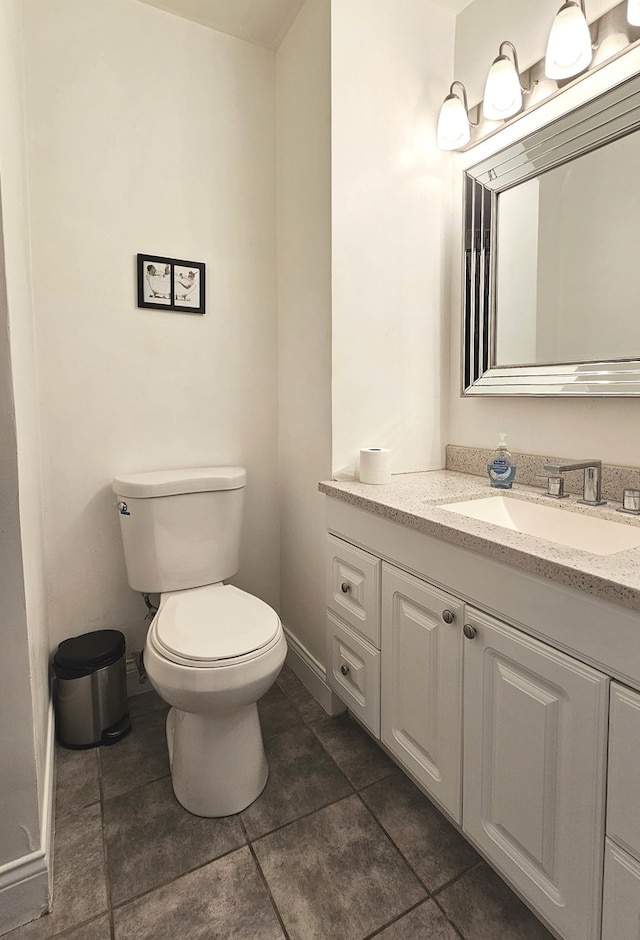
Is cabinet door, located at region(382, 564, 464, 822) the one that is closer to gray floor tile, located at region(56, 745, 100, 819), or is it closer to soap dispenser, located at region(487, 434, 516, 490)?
soap dispenser, located at region(487, 434, 516, 490)

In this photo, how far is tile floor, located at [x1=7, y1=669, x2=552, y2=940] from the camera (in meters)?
1.06

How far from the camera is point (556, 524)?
4.32ft

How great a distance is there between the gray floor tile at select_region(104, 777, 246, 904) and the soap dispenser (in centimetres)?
118

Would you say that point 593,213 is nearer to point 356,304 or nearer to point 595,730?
point 356,304

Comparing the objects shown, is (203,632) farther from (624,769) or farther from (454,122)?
(454,122)

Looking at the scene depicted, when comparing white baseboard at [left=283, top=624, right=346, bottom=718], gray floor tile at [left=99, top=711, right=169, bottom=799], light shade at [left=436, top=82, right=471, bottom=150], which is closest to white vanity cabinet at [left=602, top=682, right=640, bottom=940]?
white baseboard at [left=283, top=624, right=346, bottom=718]

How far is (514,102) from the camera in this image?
1464 mm

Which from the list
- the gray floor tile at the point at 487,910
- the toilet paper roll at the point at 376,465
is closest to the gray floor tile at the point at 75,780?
the gray floor tile at the point at 487,910

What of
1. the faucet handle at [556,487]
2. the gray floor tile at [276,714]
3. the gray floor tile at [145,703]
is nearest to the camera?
the faucet handle at [556,487]

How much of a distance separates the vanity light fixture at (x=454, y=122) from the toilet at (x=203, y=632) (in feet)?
4.25

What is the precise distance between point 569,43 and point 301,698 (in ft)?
6.97

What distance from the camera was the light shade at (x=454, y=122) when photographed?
63.3 inches

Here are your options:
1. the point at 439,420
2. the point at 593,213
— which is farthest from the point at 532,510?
the point at 593,213

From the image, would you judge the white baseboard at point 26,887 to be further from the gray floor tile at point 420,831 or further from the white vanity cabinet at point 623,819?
the white vanity cabinet at point 623,819
